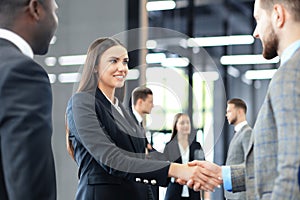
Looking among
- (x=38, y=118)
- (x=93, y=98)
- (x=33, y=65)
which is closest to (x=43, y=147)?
(x=38, y=118)

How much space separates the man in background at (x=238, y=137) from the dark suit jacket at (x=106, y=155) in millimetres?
2305

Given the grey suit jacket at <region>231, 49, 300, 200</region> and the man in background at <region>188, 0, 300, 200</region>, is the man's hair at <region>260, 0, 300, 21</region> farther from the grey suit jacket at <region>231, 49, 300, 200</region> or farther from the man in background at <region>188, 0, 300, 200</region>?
the grey suit jacket at <region>231, 49, 300, 200</region>

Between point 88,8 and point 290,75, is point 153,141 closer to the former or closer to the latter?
point 290,75

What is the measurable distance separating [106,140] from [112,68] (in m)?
0.31

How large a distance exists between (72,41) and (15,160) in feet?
12.0

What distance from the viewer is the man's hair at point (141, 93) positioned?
8.71 ft

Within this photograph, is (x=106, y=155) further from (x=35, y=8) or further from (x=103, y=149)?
(x=35, y=8)

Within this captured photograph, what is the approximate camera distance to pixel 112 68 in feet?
8.03

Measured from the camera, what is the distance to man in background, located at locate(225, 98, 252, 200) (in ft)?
15.8

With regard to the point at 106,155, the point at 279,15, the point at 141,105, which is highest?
the point at 279,15

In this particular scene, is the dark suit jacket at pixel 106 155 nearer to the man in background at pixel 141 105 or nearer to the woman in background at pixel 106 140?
the woman in background at pixel 106 140

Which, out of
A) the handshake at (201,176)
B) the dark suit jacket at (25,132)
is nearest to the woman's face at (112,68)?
the handshake at (201,176)

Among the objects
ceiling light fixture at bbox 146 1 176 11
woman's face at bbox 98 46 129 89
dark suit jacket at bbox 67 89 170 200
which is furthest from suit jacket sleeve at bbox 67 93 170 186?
ceiling light fixture at bbox 146 1 176 11

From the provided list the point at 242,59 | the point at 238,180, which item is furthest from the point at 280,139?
the point at 242,59
